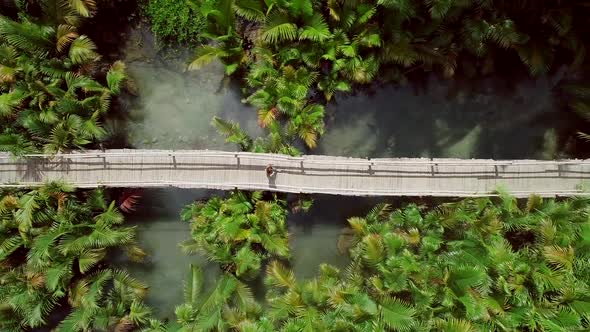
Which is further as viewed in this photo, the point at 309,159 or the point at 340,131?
the point at 340,131

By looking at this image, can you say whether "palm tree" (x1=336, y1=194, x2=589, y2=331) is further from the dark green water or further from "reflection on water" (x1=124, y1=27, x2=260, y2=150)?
"reflection on water" (x1=124, y1=27, x2=260, y2=150)

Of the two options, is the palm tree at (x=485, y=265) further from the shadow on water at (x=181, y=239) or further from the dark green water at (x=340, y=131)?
the dark green water at (x=340, y=131)

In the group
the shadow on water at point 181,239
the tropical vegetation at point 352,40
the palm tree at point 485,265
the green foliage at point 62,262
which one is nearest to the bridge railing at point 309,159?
the tropical vegetation at point 352,40

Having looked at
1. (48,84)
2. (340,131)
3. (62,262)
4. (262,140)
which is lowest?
(62,262)

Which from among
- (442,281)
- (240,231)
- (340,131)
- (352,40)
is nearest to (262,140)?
(340,131)

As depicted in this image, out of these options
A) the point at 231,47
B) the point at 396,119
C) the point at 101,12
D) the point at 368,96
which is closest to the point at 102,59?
the point at 101,12

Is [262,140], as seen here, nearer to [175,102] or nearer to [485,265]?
[175,102]
